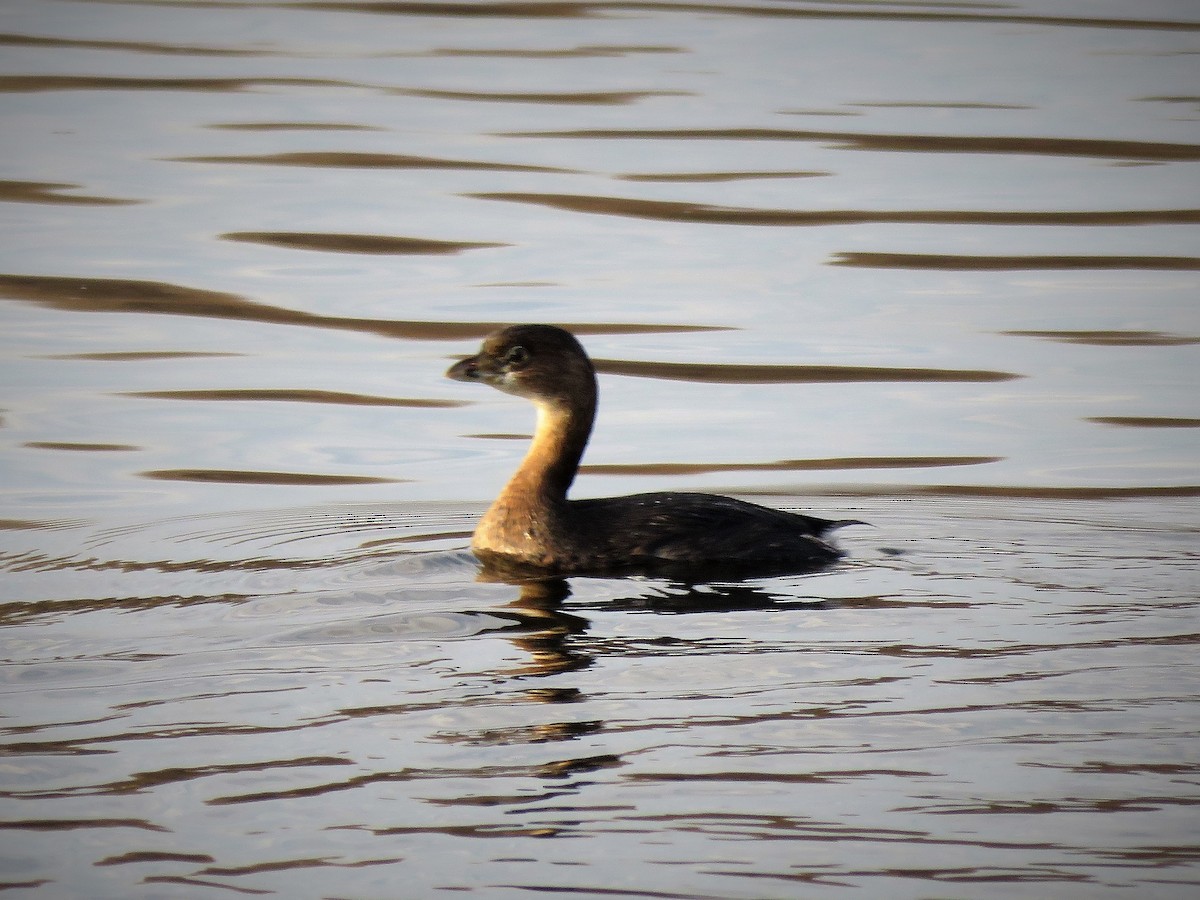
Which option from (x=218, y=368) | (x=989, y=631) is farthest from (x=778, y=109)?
(x=989, y=631)

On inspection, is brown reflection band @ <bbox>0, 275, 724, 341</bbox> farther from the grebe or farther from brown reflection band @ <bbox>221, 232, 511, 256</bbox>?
the grebe

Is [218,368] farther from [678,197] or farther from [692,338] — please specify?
[678,197]

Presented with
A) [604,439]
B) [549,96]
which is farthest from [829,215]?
[604,439]

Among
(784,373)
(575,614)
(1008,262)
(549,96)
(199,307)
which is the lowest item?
(575,614)

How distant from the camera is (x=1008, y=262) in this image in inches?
539

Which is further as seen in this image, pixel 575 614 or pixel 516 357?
pixel 516 357

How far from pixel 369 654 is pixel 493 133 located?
36.4ft

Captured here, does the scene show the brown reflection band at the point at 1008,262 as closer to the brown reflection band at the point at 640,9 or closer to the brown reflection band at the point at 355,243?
the brown reflection band at the point at 355,243

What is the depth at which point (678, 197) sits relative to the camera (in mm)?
15078

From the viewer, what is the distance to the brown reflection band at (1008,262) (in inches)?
533

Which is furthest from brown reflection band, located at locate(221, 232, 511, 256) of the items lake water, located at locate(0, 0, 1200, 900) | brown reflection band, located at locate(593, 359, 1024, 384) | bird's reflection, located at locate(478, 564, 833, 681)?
bird's reflection, located at locate(478, 564, 833, 681)

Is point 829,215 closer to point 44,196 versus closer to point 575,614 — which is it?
point 44,196

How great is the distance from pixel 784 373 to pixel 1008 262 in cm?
297

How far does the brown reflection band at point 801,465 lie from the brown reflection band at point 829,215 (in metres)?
4.83
